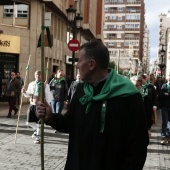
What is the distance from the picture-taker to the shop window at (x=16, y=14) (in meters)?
24.5

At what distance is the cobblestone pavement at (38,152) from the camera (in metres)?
7.73

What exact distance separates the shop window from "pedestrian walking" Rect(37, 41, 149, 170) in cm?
2184

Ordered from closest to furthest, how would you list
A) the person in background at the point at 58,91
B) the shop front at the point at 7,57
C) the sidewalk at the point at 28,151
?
the sidewalk at the point at 28,151 < the person in background at the point at 58,91 < the shop front at the point at 7,57

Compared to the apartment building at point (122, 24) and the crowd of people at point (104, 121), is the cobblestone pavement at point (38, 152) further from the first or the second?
the apartment building at point (122, 24)

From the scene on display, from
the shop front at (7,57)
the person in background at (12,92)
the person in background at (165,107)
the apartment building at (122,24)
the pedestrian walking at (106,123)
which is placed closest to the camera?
the pedestrian walking at (106,123)

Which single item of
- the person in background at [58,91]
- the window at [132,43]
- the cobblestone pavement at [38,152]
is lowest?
the cobblestone pavement at [38,152]

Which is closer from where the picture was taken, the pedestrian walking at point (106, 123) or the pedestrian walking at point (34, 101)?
the pedestrian walking at point (106, 123)

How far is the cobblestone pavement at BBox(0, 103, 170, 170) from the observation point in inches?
304

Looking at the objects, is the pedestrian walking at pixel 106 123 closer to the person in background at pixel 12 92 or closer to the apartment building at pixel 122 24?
the person in background at pixel 12 92

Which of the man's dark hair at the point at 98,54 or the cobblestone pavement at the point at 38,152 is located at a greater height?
the man's dark hair at the point at 98,54

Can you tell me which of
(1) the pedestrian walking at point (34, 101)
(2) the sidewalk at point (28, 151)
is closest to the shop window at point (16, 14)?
(2) the sidewalk at point (28, 151)

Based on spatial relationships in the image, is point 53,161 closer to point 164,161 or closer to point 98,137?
point 164,161

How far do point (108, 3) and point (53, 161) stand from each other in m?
121

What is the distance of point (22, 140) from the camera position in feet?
34.3
